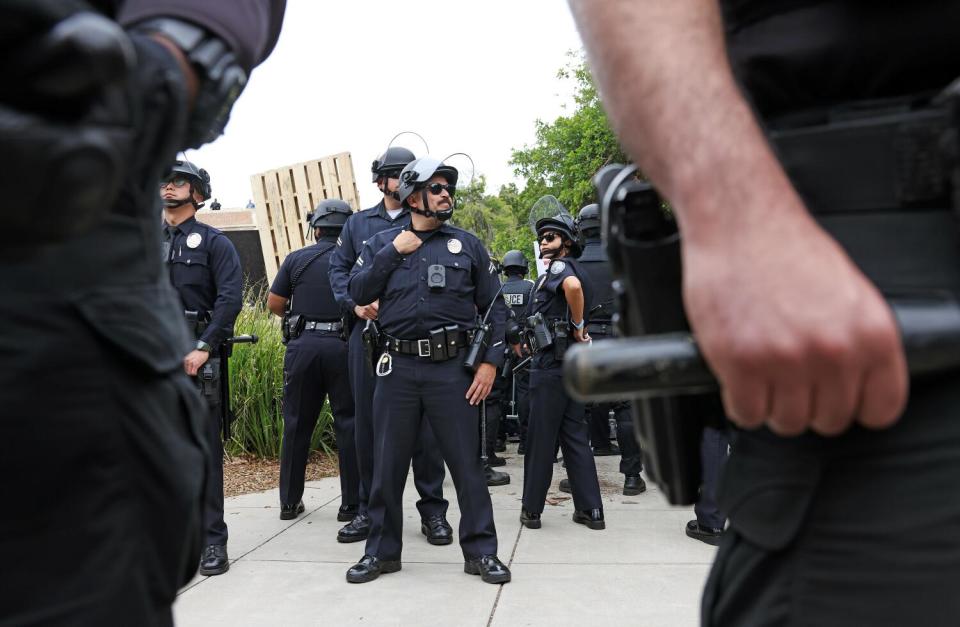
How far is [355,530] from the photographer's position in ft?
18.3

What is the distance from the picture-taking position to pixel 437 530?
550 cm

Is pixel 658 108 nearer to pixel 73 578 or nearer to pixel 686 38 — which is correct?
pixel 686 38

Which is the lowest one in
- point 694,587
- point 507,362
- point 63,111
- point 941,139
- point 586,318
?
point 694,587

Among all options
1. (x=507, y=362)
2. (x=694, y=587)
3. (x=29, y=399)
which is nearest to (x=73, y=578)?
(x=29, y=399)

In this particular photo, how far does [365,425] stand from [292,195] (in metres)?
5.99

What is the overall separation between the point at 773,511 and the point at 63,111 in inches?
32.0

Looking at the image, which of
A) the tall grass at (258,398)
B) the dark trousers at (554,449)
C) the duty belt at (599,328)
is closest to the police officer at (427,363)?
the dark trousers at (554,449)

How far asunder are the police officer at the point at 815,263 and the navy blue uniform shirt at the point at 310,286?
18.5 ft

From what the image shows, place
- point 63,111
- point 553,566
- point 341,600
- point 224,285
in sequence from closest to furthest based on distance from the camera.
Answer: point 63,111
point 341,600
point 553,566
point 224,285

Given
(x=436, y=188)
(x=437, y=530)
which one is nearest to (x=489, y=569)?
(x=437, y=530)

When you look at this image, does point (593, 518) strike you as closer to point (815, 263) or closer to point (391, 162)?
point (391, 162)

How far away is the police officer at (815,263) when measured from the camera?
0.74 metres

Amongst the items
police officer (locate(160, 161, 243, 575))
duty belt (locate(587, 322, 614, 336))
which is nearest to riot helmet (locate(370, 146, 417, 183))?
police officer (locate(160, 161, 243, 575))

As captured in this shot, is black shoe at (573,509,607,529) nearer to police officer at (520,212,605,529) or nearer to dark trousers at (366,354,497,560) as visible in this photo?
police officer at (520,212,605,529)
